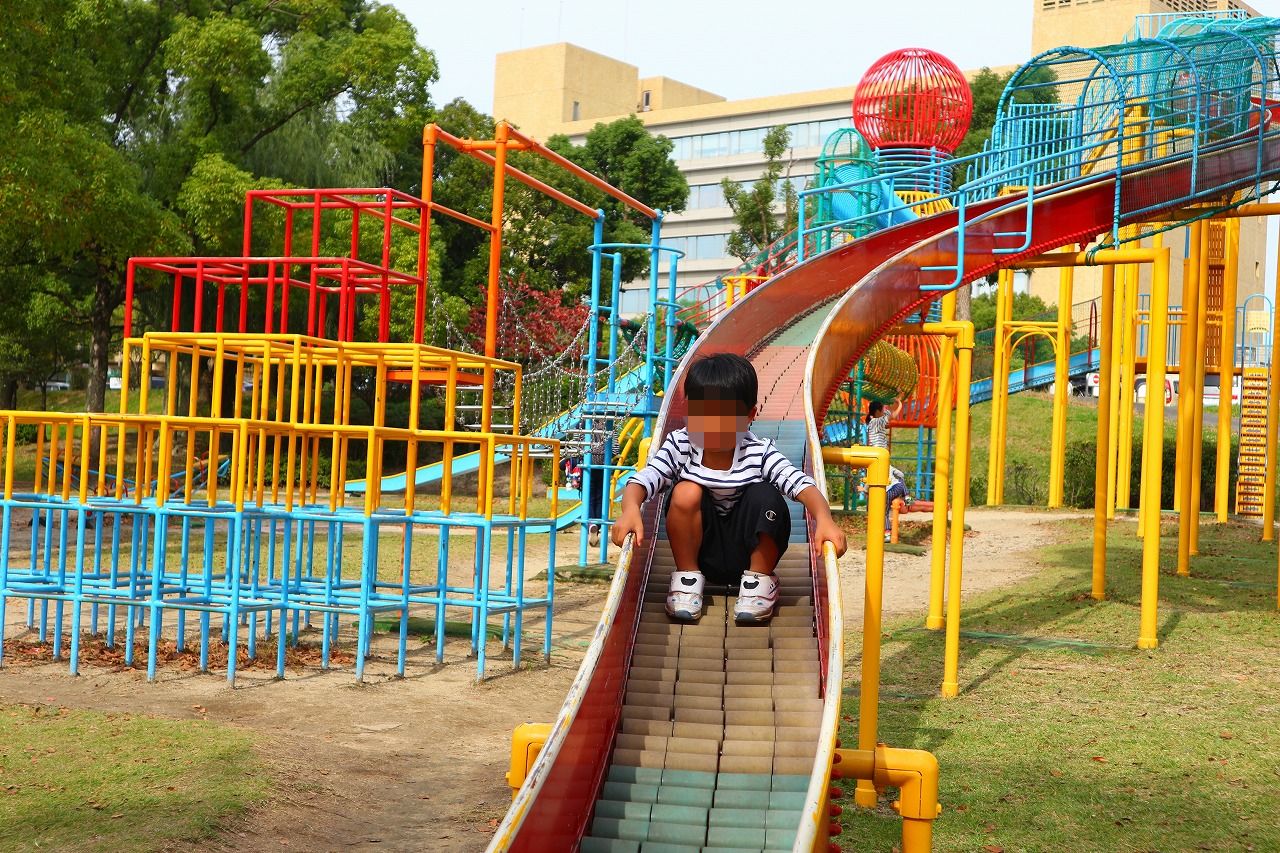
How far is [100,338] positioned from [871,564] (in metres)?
19.8

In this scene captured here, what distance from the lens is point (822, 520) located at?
5.11 meters

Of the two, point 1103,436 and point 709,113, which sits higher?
point 709,113

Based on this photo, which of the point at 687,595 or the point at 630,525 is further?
the point at 687,595

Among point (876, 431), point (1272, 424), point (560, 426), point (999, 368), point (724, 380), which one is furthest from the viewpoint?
point (999, 368)

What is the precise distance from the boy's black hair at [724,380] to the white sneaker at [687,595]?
2.38 feet

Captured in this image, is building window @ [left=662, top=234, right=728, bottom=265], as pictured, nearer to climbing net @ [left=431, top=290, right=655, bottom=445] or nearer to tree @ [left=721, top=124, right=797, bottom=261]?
tree @ [left=721, top=124, right=797, bottom=261]

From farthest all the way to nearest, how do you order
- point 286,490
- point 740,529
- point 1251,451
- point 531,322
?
1. point 531,322
2. point 1251,451
3. point 286,490
4. point 740,529

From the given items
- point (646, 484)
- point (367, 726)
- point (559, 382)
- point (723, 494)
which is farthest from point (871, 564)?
point (559, 382)

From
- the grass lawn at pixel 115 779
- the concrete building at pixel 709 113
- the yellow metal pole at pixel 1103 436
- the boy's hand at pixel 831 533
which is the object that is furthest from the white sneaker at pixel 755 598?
the concrete building at pixel 709 113

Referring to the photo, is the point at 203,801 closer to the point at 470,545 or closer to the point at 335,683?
the point at 335,683

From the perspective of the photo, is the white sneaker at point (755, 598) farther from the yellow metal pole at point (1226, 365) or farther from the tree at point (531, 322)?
the tree at point (531, 322)

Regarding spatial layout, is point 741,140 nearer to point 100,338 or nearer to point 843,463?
point 100,338

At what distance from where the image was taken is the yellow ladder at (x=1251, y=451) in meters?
22.8

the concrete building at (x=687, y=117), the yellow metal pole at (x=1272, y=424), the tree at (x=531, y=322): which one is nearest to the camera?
the yellow metal pole at (x=1272, y=424)
